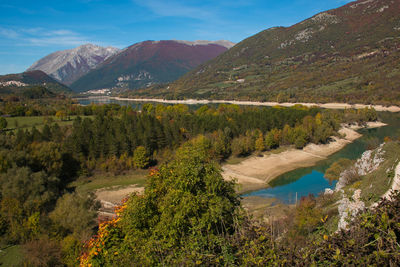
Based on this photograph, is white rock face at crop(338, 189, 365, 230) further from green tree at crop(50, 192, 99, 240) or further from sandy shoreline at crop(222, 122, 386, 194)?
sandy shoreline at crop(222, 122, 386, 194)

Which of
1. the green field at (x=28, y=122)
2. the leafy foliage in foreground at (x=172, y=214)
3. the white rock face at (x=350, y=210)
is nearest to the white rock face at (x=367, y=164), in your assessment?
the white rock face at (x=350, y=210)

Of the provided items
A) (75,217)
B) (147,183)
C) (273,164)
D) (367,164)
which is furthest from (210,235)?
(273,164)

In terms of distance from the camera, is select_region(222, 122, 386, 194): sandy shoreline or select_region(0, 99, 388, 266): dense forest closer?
select_region(0, 99, 388, 266): dense forest

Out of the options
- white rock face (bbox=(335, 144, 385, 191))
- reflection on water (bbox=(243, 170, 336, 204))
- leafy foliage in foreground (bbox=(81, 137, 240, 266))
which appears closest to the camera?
leafy foliage in foreground (bbox=(81, 137, 240, 266))

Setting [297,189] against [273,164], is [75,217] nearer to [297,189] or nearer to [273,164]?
[297,189]

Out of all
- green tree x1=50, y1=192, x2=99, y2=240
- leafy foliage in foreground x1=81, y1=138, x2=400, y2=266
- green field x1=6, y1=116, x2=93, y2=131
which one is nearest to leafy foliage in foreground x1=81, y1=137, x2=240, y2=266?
Answer: leafy foliage in foreground x1=81, y1=138, x2=400, y2=266

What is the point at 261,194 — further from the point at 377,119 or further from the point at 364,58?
the point at 364,58
